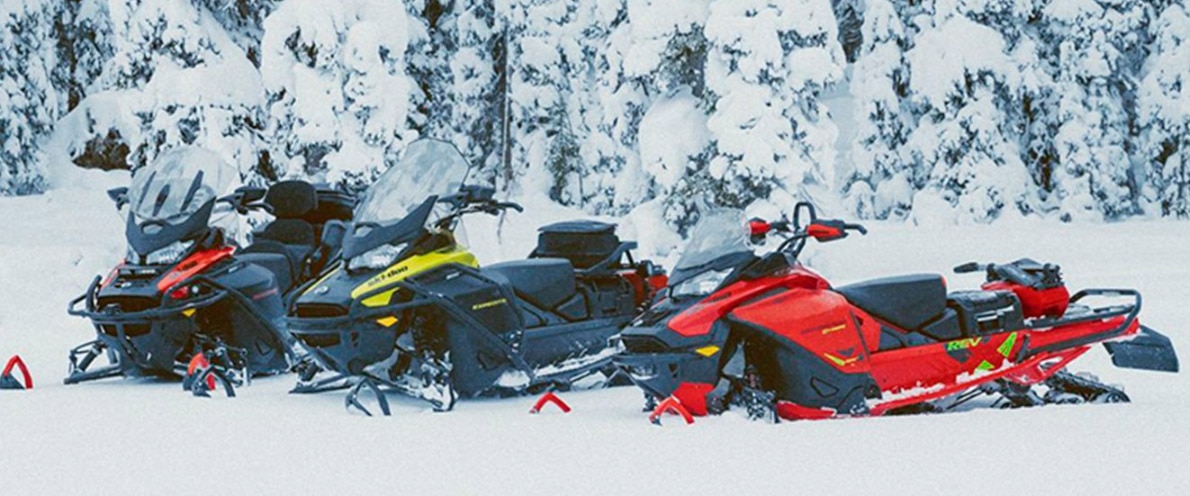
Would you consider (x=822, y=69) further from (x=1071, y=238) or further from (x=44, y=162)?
(x=44, y=162)

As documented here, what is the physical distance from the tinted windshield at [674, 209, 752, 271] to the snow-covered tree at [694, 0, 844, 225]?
352 inches

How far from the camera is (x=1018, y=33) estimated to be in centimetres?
2289

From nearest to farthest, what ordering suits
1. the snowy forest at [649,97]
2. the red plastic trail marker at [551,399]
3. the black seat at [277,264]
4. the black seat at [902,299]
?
the black seat at [902,299]
the red plastic trail marker at [551,399]
the black seat at [277,264]
the snowy forest at [649,97]

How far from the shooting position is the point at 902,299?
5.99m

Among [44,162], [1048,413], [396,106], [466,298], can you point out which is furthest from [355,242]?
[44,162]

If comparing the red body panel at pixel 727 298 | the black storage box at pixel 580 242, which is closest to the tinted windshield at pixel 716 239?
the red body panel at pixel 727 298

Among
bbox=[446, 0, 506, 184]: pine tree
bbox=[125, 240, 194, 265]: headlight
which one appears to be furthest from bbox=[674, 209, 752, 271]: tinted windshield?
bbox=[446, 0, 506, 184]: pine tree

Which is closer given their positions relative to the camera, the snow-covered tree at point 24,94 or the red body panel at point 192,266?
the red body panel at point 192,266

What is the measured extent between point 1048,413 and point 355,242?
3.41 meters

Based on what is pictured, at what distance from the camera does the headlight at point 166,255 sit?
7.61 meters

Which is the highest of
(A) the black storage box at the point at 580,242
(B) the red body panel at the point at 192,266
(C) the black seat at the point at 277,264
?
(B) the red body panel at the point at 192,266

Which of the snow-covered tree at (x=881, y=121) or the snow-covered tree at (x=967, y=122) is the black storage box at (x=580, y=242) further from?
the snow-covered tree at (x=881, y=121)

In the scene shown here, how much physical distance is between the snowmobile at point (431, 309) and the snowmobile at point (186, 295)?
0.68 metres

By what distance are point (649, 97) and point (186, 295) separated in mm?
9735
